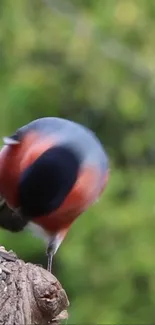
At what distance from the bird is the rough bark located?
5.0 inches

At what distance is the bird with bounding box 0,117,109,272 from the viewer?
1.83 metres

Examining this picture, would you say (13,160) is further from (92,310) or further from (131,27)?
(131,27)

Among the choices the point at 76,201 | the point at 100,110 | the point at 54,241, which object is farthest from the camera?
the point at 100,110

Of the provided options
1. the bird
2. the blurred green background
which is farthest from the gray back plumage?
the blurred green background

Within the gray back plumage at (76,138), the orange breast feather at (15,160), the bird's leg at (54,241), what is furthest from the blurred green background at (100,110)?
the orange breast feather at (15,160)

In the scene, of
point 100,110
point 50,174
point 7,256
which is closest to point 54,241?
point 7,256

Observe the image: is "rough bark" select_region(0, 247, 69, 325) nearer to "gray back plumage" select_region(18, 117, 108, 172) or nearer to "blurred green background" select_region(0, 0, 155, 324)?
"gray back plumage" select_region(18, 117, 108, 172)

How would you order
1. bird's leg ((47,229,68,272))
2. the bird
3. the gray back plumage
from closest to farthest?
the bird → the gray back plumage → bird's leg ((47,229,68,272))

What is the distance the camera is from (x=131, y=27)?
5258mm

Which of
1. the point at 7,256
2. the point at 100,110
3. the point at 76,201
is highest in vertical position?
the point at 76,201

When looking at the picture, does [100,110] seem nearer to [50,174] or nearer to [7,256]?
[7,256]

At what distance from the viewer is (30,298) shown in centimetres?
189

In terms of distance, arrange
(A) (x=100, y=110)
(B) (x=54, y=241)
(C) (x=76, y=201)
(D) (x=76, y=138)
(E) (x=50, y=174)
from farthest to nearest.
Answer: (A) (x=100, y=110) < (B) (x=54, y=241) < (D) (x=76, y=138) < (C) (x=76, y=201) < (E) (x=50, y=174)

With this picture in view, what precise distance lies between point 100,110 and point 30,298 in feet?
12.4
